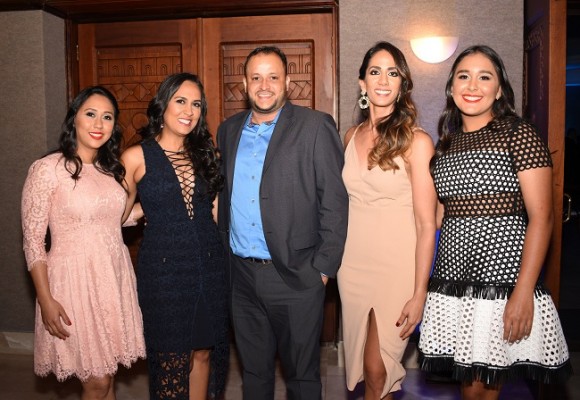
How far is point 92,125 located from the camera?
2.48 meters

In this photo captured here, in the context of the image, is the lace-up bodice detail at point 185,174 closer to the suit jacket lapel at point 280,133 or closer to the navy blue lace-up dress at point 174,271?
the navy blue lace-up dress at point 174,271

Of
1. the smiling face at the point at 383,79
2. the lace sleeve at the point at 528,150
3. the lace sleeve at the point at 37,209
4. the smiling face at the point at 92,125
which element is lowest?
the lace sleeve at the point at 37,209

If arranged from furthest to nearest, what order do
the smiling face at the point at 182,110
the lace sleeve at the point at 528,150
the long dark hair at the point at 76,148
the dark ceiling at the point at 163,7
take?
the dark ceiling at the point at 163,7 → the smiling face at the point at 182,110 → the long dark hair at the point at 76,148 → the lace sleeve at the point at 528,150

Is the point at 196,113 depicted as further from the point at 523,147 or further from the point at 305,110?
the point at 523,147

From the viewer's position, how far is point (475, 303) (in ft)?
7.04

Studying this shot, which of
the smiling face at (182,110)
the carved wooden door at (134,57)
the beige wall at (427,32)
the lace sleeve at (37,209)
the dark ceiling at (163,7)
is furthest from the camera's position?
the carved wooden door at (134,57)

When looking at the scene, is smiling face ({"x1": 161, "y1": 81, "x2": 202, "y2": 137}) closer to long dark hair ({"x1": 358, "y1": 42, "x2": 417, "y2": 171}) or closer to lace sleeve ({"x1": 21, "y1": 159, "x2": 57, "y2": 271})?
lace sleeve ({"x1": 21, "y1": 159, "x2": 57, "y2": 271})

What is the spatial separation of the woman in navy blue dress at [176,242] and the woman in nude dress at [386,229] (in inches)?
25.7

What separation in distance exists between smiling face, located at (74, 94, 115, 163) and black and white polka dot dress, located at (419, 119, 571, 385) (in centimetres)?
153

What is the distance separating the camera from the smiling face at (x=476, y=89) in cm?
223

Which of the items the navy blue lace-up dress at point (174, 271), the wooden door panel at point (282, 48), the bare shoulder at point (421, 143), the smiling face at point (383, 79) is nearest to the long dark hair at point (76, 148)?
the navy blue lace-up dress at point (174, 271)

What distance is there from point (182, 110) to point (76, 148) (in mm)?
511

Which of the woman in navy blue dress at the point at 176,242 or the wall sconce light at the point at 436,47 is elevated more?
the wall sconce light at the point at 436,47

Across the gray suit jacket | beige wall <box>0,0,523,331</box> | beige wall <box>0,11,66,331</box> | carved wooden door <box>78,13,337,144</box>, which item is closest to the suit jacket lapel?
the gray suit jacket
